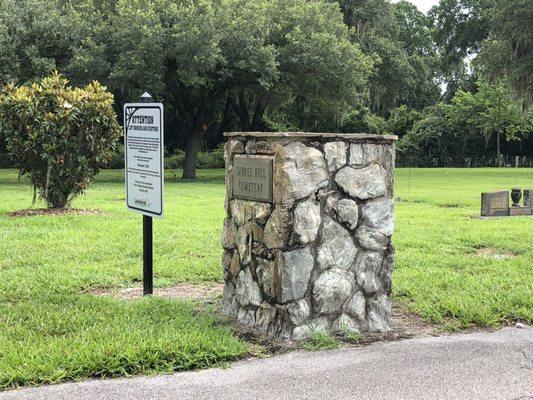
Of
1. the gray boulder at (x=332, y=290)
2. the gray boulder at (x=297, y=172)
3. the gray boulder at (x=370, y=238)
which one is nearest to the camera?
the gray boulder at (x=297, y=172)

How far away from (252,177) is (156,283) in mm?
1984

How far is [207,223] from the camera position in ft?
31.8

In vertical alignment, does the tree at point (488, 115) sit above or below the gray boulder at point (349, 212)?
above

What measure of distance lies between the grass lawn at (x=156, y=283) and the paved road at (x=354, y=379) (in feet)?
0.65

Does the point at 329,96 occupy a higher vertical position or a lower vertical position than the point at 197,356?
higher

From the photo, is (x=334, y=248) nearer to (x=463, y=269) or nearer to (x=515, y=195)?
(x=463, y=269)

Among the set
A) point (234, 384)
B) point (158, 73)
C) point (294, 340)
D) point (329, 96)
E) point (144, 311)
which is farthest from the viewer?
point (329, 96)

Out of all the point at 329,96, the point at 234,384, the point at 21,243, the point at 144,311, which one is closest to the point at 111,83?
the point at 329,96

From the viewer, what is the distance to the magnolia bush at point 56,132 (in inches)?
393

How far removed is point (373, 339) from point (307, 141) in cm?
144

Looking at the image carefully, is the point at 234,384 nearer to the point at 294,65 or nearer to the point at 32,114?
the point at 32,114

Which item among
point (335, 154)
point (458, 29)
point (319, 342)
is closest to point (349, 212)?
point (335, 154)

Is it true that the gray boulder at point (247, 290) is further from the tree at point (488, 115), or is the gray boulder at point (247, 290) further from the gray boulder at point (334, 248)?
the tree at point (488, 115)

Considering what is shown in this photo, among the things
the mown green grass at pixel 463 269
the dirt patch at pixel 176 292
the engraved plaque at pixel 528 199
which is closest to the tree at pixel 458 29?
the engraved plaque at pixel 528 199
